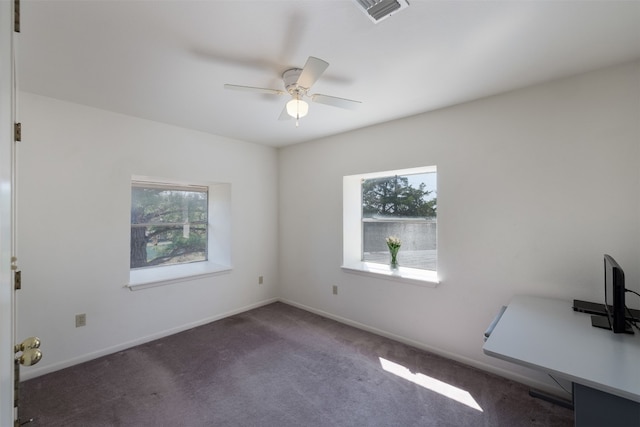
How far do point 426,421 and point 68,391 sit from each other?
2.75m

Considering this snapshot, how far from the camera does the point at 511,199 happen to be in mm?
2338

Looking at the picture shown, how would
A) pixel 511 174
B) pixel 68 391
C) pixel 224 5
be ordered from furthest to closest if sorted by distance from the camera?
1. pixel 511 174
2. pixel 68 391
3. pixel 224 5

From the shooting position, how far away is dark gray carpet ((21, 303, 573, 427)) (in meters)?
1.91

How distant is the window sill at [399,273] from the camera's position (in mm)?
2824

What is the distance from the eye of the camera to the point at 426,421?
188 centimetres

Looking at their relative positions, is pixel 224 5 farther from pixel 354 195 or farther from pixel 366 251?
pixel 366 251

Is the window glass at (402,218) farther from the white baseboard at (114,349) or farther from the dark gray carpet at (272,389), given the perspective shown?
the white baseboard at (114,349)

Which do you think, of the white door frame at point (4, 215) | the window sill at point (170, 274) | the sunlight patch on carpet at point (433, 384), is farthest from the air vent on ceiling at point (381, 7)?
the window sill at point (170, 274)

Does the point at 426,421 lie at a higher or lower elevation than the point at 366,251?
lower

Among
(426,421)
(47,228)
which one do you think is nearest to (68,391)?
(47,228)

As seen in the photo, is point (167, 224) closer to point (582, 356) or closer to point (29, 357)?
point (29, 357)

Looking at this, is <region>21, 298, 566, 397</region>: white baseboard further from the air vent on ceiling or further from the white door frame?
the air vent on ceiling

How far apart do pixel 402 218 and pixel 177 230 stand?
3.06 metres

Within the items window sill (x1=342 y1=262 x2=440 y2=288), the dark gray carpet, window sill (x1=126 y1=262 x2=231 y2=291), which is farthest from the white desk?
window sill (x1=126 y1=262 x2=231 y2=291)
